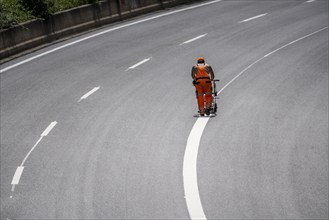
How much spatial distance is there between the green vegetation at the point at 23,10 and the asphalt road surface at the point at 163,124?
169 cm

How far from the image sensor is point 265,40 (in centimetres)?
2977

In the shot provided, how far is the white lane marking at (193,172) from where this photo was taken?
627 inches

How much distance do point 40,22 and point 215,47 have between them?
7917 millimetres

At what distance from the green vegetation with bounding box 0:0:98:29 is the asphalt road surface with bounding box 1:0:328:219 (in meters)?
1.69

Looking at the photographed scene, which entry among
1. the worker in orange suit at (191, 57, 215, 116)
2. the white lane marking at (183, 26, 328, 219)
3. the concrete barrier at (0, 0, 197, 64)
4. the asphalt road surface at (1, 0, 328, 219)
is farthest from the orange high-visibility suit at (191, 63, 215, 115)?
the concrete barrier at (0, 0, 197, 64)

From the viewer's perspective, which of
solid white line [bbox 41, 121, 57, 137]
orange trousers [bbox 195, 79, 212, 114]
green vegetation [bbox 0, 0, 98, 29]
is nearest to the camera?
orange trousers [bbox 195, 79, 212, 114]

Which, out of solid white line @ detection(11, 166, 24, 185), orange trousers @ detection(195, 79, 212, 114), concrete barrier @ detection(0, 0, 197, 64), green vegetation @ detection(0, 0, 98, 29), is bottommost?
solid white line @ detection(11, 166, 24, 185)

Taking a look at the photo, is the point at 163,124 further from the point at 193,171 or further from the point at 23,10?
the point at 23,10

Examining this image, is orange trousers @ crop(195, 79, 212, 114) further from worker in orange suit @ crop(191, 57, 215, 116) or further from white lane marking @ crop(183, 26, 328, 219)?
white lane marking @ crop(183, 26, 328, 219)

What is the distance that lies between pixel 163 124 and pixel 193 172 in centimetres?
351

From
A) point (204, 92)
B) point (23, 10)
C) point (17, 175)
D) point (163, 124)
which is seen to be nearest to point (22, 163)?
point (17, 175)

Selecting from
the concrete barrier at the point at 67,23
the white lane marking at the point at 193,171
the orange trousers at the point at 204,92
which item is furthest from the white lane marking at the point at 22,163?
the concrete barrier at the point at 67,23

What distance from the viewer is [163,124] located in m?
21.0

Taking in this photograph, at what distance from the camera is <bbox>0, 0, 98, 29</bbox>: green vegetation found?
2777 cm
